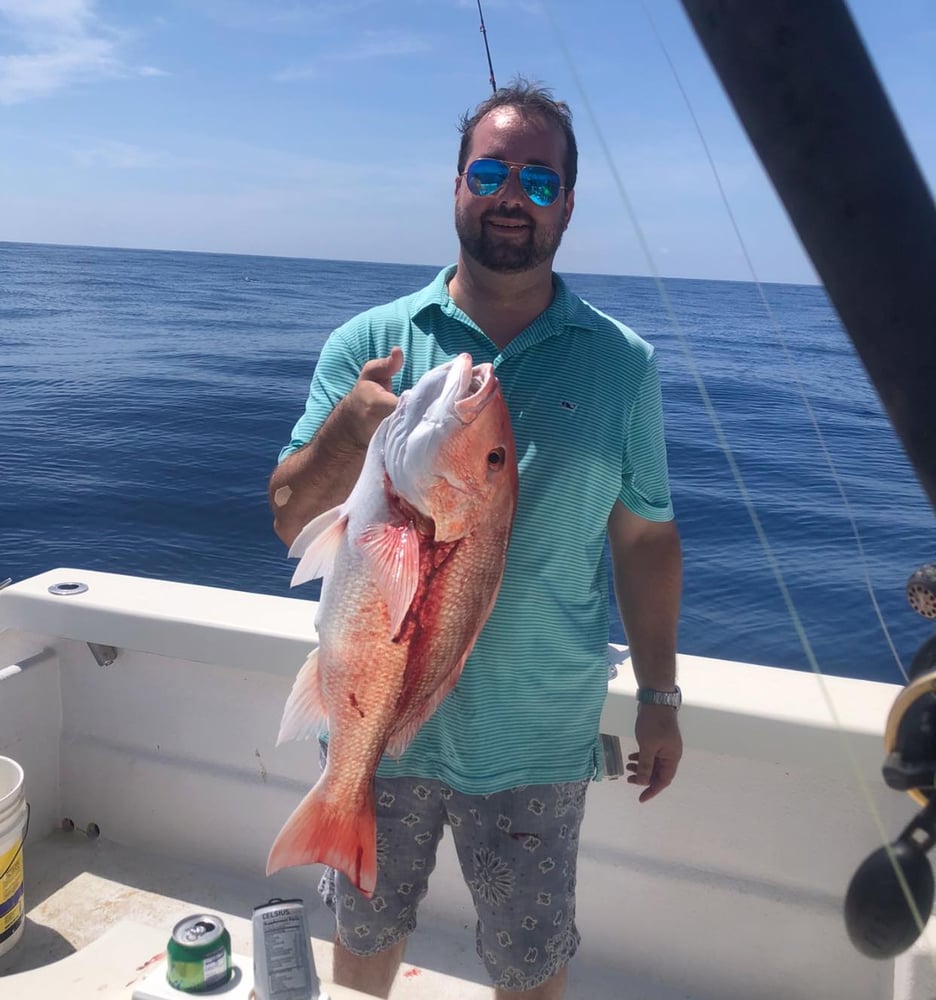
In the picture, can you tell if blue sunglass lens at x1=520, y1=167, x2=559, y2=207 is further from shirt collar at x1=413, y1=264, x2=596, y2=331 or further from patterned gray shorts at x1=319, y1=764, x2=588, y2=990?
patterned gray shorts at x1=319, y1=764, x2=588, y2=990

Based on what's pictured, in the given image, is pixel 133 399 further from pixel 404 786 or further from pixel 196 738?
pixel 404 786

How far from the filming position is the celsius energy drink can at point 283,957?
171 centimetres

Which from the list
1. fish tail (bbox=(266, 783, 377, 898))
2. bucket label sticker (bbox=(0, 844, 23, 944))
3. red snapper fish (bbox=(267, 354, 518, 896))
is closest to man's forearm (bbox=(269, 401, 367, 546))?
red snapper fish (bbox=(267, 354, 518, 896))

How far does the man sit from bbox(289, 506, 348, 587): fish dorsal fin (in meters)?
0.15

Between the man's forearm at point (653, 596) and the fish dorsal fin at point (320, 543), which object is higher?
the fish dorsal fin at point (320, 543)

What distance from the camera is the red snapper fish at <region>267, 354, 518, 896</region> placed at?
1.70 m

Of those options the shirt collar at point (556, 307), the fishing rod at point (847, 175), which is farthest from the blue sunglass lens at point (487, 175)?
the fishing rod at point (847, 175)

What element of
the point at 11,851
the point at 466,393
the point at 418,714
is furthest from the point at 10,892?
the point at 466,393

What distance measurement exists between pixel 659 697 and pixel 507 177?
1281 mm

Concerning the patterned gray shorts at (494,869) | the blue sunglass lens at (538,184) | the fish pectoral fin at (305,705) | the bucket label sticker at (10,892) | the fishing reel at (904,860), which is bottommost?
the bucket label sticker at (10,892)

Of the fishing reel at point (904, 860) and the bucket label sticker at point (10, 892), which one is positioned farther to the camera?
the bucket label sticker at point (10, 892)

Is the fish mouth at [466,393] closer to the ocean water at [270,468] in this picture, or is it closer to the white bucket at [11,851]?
the ocean water at [270,468]

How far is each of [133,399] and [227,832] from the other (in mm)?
13559

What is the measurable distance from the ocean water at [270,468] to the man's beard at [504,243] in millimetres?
312
